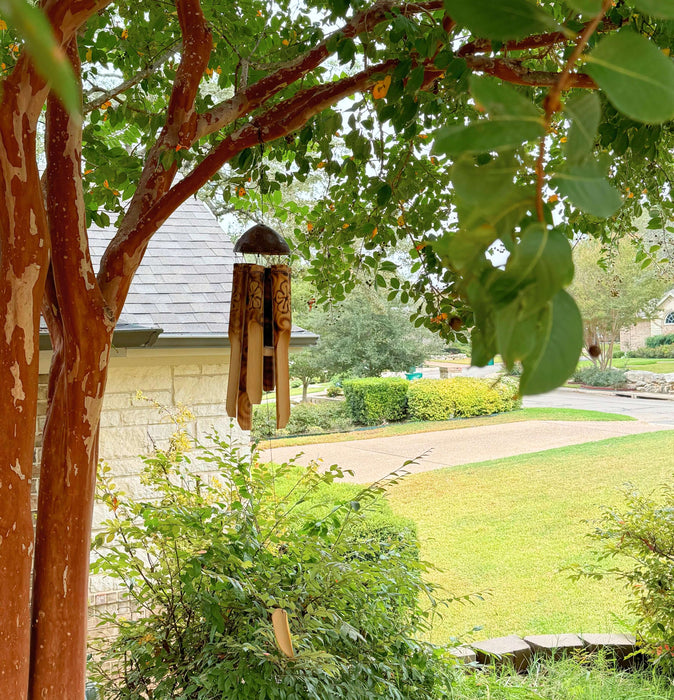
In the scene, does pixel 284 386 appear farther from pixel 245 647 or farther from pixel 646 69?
pixel 646 69

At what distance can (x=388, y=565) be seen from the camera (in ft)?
8.13

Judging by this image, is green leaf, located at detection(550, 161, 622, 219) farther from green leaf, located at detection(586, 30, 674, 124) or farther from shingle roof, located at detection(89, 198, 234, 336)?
shingle roof, located at detection(89, 198, 234, 336)

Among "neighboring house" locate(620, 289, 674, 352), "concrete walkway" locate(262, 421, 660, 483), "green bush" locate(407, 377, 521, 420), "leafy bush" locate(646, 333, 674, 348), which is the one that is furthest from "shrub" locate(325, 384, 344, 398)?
"leafy bush" locate(646, 333, 674, 348)

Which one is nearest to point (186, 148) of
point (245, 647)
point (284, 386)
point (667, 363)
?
point (284, 386)

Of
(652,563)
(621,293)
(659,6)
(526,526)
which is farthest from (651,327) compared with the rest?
(659,6)

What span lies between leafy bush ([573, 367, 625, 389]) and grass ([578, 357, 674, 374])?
16.0 inches

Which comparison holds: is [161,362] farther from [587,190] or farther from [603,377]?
[603,377]

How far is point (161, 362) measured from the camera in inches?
140

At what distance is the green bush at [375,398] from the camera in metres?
12.8

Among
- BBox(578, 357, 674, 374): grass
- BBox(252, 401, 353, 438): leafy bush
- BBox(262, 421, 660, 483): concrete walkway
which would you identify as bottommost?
BBox(262, 421, 660, 483): concrete walkway

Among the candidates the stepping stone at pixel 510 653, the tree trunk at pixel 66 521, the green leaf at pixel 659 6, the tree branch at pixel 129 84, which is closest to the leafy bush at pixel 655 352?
the stepping stone at pixel 510 653

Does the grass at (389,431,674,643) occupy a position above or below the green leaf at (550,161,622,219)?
below

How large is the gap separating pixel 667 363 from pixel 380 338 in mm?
6231

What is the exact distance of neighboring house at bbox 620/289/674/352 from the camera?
13.1 metres
